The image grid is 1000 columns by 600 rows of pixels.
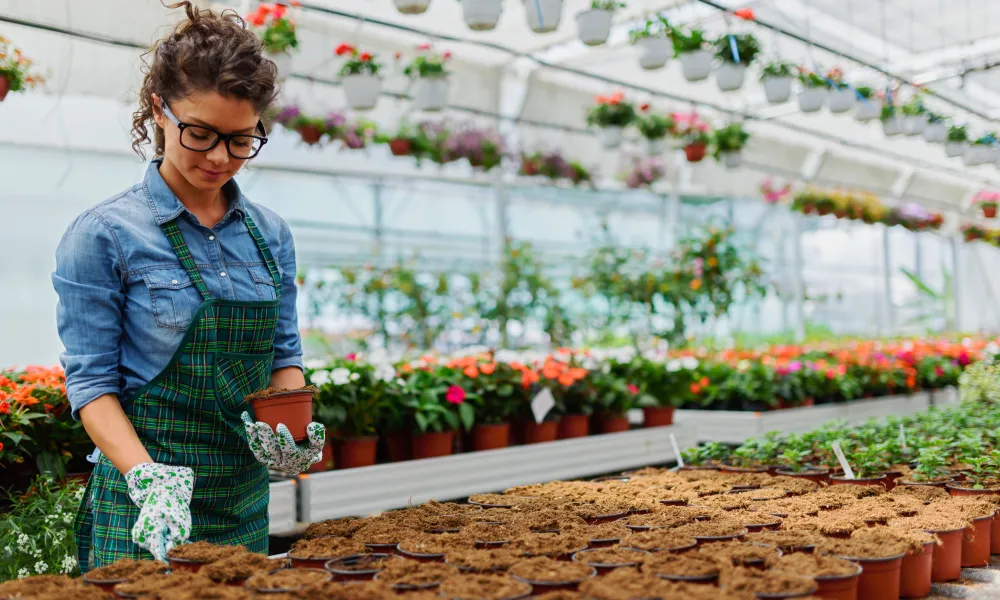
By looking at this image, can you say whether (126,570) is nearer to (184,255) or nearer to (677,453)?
(184,255)

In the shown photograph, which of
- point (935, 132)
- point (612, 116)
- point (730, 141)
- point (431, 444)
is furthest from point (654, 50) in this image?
point (935, 132)

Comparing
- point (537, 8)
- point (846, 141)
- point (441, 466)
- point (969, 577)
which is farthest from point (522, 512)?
point (846, 141)

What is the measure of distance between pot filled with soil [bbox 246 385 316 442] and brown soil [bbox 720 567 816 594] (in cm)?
76

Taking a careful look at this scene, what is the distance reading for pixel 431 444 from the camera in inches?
144

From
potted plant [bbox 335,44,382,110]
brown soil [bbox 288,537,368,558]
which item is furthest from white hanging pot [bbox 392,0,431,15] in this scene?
brown soil [bbox 288,537,368,558]

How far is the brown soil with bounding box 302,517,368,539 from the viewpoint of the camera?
1.73 m

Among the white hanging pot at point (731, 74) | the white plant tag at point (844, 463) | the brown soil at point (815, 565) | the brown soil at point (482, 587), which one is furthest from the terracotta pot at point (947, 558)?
the white hanging pot at point (731, 74)

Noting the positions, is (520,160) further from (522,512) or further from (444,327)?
(522,512)

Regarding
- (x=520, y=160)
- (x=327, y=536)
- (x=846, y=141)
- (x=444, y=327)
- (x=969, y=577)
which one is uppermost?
(x=846, y=141)

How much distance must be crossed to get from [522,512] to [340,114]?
164 inches

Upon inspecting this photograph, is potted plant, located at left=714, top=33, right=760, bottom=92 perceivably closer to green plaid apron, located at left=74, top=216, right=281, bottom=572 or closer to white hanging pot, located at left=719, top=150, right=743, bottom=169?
white hanging pot, located at left=719, top=150, right=743, bottom=169

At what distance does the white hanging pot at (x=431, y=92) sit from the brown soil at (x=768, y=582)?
4465 millimetres

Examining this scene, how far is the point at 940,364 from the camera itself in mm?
6738

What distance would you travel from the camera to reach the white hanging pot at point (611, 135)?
6.55m
